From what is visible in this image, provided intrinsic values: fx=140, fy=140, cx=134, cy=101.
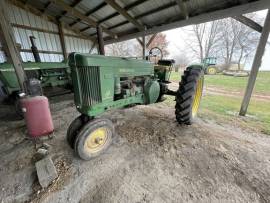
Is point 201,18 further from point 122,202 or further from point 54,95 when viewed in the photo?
point 54,95

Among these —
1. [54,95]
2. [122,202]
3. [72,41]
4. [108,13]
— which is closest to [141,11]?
[108,13]

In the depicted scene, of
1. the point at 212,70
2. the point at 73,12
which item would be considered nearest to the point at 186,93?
the point at 73,12

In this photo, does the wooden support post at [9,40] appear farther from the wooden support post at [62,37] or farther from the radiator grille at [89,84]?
the wooden support post at [62,37]

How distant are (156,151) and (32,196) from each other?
4.95ft

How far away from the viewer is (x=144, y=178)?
5.24 ft

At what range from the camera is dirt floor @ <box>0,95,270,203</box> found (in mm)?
1409

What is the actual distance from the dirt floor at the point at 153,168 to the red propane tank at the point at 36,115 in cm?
22

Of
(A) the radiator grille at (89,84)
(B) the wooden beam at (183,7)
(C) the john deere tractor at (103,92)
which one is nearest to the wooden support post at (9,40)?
(C) the john deere tractor at (103,92)

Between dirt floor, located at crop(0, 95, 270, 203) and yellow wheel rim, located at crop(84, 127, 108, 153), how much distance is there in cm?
15

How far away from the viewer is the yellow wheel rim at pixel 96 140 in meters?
1.79

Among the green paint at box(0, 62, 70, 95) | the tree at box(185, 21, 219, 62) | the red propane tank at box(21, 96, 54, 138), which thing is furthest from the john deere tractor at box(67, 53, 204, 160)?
the tree at box(185, 21, 219, 62)

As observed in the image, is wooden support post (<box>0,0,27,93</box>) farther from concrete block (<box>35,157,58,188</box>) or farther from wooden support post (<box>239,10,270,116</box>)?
wooden support post (<box>239,10,270,116</box>)

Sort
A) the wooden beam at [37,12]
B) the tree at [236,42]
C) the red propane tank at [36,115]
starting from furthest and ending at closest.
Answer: the tree at [236,42]
the wooden beam at [37,12]
the red propane tank at [36,115]

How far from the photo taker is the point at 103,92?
1.93 metres
